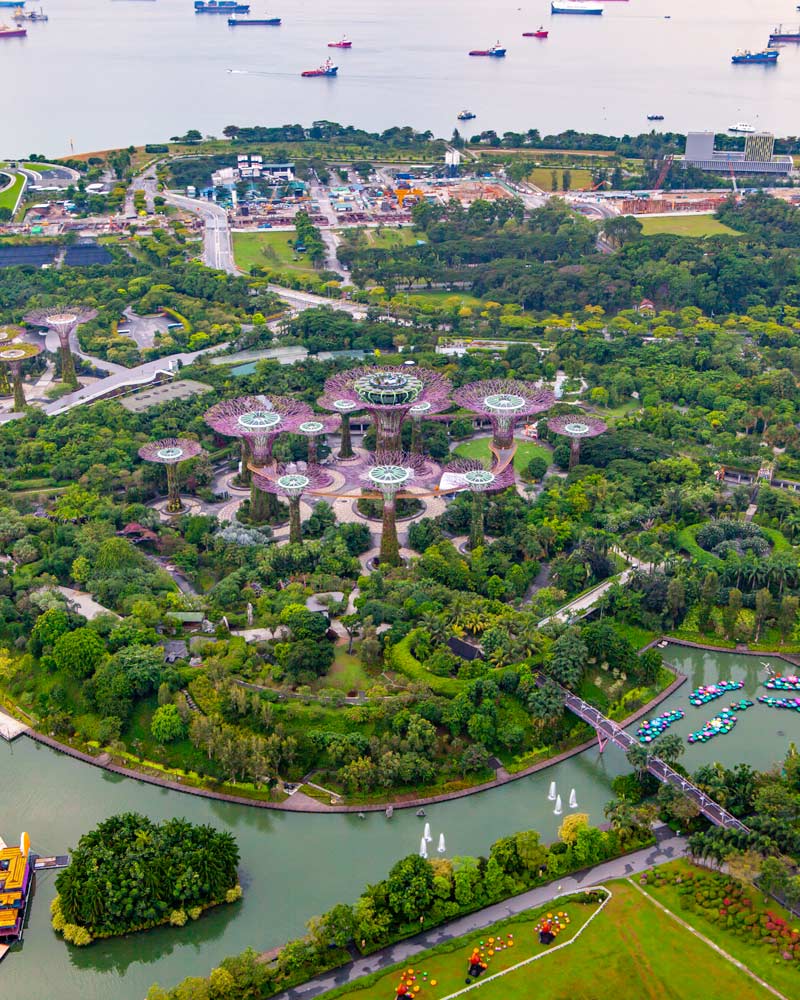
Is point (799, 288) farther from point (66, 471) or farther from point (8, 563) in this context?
point (8, 563)

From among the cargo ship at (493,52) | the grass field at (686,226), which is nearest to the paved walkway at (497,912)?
the grass field at (686,226)

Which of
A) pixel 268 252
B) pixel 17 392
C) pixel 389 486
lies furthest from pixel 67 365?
pixel 389 486

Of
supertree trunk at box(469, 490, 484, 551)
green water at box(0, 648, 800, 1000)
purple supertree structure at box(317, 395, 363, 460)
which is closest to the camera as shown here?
green water at box(0, 648, 800, 1000)

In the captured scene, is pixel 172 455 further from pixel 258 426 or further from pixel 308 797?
pixel 308 797

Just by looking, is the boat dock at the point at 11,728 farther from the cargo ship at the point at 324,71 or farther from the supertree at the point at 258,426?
the cargo ship at the point at 324,71

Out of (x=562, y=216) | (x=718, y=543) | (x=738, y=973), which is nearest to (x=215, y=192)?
(x=562, y=216)

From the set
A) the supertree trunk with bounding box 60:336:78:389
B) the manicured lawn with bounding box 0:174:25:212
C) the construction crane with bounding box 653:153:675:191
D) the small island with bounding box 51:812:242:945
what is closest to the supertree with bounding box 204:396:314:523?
the supertree trunk with bounding box 60:336:78:389

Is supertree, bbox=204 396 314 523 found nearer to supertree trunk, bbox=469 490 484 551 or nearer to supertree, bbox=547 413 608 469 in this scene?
supertree trunk, bbox=469 490 484 551
